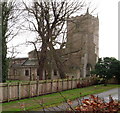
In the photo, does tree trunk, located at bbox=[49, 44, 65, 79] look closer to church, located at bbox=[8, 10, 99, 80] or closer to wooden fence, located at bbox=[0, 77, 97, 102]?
church, located at bbox=[8, 10, 99, 80]

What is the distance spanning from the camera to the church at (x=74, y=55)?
79.4 ft

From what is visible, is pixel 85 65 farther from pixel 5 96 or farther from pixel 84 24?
pixel 5 96

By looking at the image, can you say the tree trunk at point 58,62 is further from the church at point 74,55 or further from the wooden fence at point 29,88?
the wooden fence at point 29,88

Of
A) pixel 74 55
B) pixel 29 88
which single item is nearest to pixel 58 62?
pixel 74 55

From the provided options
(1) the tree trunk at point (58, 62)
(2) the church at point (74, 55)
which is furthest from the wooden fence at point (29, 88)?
(2) the church at point (74, 55)

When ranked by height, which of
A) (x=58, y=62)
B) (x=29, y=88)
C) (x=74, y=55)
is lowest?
(x=29, y=88)

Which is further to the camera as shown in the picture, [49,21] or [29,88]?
[49,21]

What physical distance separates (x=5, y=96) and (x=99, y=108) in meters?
9.07

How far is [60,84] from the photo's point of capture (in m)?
17.0

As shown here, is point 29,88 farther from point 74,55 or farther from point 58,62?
point 74,55

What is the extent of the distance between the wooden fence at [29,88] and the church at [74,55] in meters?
5.14

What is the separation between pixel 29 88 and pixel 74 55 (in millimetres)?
14805

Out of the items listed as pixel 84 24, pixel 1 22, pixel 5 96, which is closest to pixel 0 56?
pixel 1 22

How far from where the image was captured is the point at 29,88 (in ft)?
43.2
